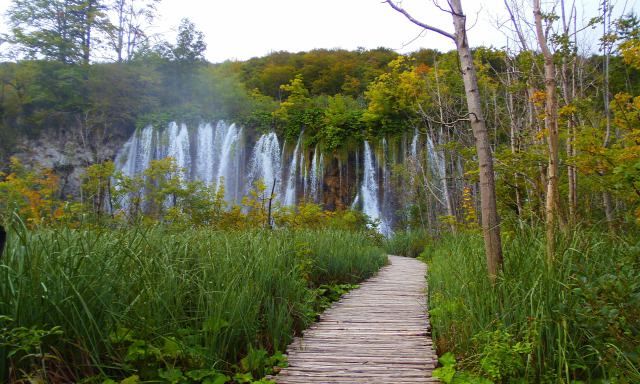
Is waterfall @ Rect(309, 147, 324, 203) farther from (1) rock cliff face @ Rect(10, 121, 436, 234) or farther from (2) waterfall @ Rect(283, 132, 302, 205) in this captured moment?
(2) waterfall @ Rect(283, 132, 302, 205)

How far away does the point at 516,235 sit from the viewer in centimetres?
338

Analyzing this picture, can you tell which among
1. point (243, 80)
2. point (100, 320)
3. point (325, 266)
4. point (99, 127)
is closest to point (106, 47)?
point (99, 127)

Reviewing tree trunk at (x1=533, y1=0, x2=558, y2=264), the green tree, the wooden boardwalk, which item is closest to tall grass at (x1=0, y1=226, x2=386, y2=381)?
the wooden boardwalk

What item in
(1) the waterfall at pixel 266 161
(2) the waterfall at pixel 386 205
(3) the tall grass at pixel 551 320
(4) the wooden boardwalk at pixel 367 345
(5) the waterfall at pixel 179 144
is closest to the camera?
(3) the tall grass at pixel 551 320

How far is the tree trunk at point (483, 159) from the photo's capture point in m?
2.85

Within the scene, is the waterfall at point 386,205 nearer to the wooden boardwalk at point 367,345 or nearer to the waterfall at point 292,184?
the waterfall at point 292,184

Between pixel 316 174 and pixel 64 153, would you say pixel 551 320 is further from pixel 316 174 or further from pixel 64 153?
pixel 64 153

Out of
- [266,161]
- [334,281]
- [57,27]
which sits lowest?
[334,281]

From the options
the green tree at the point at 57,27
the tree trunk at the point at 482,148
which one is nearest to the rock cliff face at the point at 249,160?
the green tree at the point at 57,27

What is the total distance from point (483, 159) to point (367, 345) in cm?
176

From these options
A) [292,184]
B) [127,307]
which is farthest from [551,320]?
[292,184]

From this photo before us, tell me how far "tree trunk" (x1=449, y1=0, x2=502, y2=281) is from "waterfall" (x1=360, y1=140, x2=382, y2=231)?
16.7m

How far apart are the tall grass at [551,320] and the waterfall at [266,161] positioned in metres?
18.6

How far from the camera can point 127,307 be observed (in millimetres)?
2289
